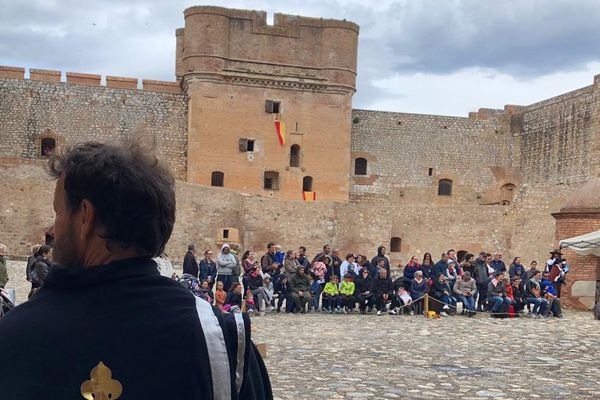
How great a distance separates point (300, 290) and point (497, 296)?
13.7 feet

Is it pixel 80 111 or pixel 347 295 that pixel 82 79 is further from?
pixel 347 295

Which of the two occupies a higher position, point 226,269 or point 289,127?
point 289,127

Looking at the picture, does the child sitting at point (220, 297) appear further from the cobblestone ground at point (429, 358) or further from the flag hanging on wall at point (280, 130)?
the flag hanging on wall at point (280, 130)

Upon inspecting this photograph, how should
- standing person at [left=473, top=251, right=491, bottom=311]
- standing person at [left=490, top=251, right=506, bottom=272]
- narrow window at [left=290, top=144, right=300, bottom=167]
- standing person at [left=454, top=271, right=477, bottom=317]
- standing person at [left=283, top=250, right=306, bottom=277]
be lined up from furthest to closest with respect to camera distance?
narrow window at [left=290, top=144, right=300, bottom=167]
standing person at [left=490, top=251, right=506, bottom=272]
standing person at [left=473, top=251, right=491, bottom=311]
standing person at [left=283, top=250, right=306, bottom=277]
standing person at [left=454, top=271, right=477, bottom=317]

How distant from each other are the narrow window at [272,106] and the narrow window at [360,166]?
19.4 ft

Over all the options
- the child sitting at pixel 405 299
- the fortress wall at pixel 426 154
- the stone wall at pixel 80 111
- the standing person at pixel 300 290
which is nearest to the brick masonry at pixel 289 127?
the stone wall at pixel 80 111

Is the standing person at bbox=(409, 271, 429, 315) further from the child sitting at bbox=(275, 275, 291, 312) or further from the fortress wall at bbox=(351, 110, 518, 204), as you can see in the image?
the fortress wall at bbox=(351, 110, 518, 204)

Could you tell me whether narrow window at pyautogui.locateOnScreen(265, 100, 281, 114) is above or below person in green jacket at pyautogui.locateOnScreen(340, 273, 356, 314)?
above

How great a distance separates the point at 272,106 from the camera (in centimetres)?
3525

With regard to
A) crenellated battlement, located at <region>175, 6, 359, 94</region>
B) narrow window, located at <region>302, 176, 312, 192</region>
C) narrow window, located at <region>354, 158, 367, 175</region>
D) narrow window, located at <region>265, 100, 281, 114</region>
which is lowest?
narrow window, located at <region>302, 176, 312, 192</region>

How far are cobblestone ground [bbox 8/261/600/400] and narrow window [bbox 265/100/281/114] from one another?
2201 centimetres

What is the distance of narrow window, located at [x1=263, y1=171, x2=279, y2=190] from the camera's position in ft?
117

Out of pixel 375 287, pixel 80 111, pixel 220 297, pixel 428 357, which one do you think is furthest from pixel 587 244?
pixel 80 111

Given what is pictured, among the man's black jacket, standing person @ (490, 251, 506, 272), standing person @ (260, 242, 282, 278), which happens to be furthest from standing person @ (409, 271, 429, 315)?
the man's black jacket
